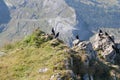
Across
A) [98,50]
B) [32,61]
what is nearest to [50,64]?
[32,61]

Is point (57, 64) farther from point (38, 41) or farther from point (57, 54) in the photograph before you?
point (38, 41)

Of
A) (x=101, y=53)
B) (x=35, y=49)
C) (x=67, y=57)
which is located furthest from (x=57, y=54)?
(x=101, y=53)

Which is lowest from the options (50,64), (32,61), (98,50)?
(98,50)

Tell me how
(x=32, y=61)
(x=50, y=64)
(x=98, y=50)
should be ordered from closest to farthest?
(x=50, y=64) < (x=32, y=61) < (x=98, y=50)

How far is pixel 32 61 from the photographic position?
57.5 meters

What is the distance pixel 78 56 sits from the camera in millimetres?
58625

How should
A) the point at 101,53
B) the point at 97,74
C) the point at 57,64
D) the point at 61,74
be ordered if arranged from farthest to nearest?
1. the point at 101,53
2. the point at 97,74
3. the point at 57,64
4. the point at 61,74

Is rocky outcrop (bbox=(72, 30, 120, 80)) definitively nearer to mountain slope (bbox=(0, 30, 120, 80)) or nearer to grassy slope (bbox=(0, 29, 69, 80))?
mountain slope (bbox=(0, 30, 120, 80))

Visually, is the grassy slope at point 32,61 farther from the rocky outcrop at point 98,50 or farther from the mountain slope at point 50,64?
the rocky outcrop at point 98,50

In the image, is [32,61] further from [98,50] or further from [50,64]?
[98,50]

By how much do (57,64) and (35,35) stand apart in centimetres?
1771

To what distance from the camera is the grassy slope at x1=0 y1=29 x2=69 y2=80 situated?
52.6m

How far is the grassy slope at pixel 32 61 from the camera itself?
5256 cm

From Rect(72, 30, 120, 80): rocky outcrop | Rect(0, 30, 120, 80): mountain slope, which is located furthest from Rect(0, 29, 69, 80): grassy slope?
Rect(72, 30, 120, 80): rocky outcrop
